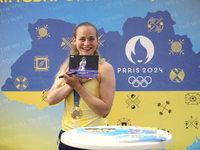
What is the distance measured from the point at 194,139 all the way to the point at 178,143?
0.75ft

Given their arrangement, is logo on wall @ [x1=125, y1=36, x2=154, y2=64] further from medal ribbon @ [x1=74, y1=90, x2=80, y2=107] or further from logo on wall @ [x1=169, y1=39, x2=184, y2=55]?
medal ribbon @ [x1=74, y1=90, x2=80, y2=107]

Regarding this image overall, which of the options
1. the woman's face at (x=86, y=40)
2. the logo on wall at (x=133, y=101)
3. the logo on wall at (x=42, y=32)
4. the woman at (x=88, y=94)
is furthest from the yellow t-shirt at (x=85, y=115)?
the logo on wall at (x=42, y=32)

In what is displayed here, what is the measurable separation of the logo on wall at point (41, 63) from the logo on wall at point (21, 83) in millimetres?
224

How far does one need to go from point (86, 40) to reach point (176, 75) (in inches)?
73.5

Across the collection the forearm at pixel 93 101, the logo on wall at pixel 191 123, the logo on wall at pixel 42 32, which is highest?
the logo on wall at pixel 42 32

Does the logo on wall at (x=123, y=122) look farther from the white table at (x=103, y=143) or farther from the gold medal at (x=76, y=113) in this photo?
the white table at (x=103, y=143)

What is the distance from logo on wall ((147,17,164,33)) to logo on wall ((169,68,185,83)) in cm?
60

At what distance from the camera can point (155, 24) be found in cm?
298

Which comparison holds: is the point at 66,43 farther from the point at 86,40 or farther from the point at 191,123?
the point at 191,123

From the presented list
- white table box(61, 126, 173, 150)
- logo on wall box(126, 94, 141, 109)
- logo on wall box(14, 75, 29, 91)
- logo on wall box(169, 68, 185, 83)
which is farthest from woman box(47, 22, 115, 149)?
logo on wall box(169, 68, 185, 83)

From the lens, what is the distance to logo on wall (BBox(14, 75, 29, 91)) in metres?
2.97

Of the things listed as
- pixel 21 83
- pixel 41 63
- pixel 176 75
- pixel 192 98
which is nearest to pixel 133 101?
pixel 176 75

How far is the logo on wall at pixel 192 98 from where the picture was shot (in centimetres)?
292

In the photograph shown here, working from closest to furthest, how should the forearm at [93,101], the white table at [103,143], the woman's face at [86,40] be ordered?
the white table at [103,143], the forearm at [93,101], the woman's face at [86,40]
